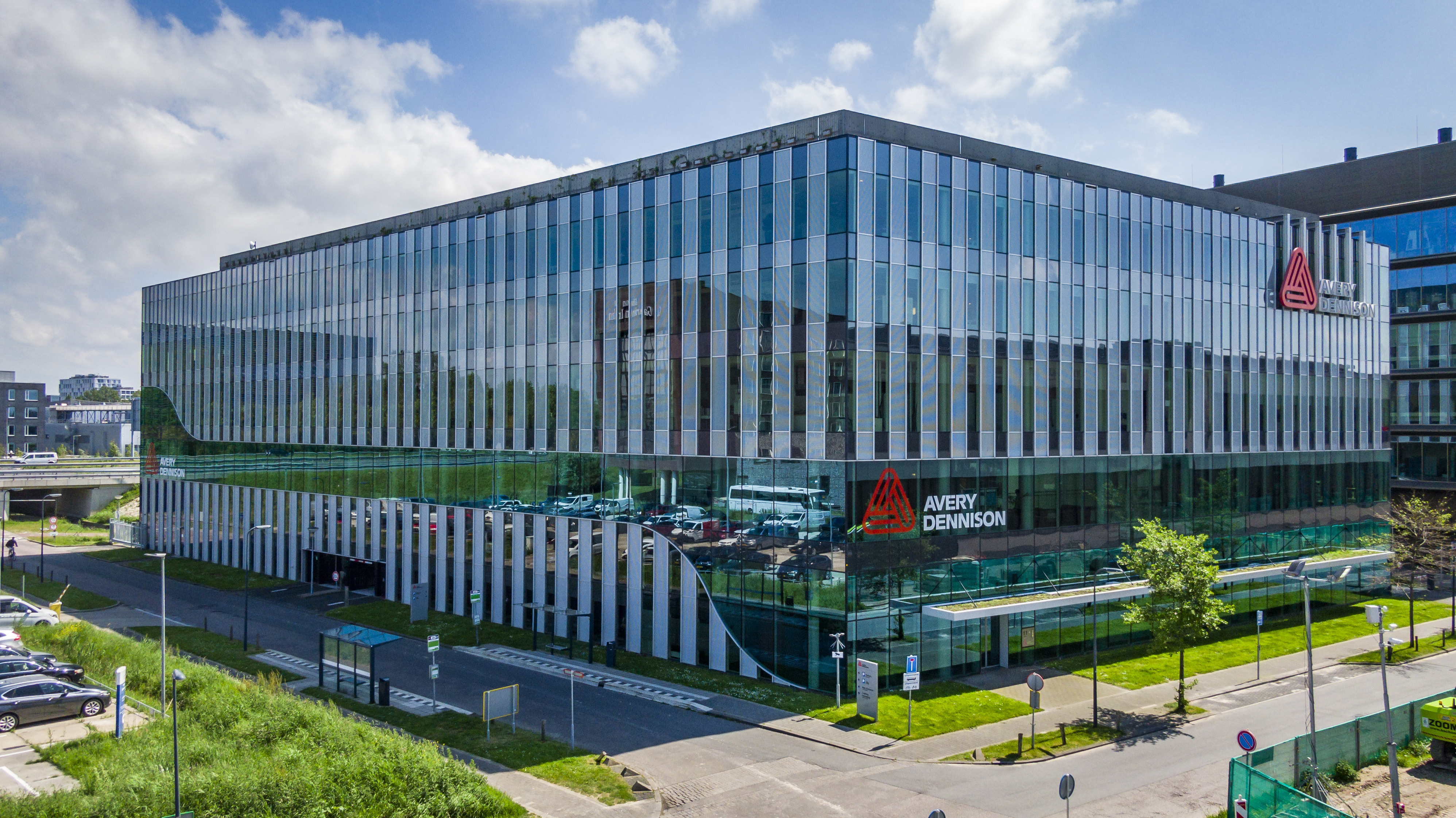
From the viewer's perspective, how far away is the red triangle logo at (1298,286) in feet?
170

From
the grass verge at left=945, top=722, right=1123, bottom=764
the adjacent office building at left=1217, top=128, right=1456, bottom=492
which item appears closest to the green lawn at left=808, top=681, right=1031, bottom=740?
the grass verge at left=945, top=722, right=1123, bottom=764

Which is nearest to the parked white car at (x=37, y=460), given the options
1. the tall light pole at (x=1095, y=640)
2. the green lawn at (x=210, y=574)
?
the green lawn at (x=210, y=574)

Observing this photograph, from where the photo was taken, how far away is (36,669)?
34688 mm

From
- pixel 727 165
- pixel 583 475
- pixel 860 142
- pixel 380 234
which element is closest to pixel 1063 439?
pixel 860 142

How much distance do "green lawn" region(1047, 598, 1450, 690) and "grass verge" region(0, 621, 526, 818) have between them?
88.0 feet

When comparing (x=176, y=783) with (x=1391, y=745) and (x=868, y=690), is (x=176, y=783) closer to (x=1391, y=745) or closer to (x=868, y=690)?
(x=868, y=690)

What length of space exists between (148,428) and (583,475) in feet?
185

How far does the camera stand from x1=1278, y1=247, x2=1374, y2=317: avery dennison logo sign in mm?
52062

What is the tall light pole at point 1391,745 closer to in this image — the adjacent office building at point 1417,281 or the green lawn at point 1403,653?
the green lawn at point 1403,653

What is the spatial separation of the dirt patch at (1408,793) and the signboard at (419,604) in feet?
133

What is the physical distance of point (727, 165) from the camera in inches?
1540

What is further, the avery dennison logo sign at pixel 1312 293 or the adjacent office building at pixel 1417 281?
the adjacent office building at pixel 1417 281

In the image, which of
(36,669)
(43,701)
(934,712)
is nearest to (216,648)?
(36,669)

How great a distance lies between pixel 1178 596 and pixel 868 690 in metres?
12.6
